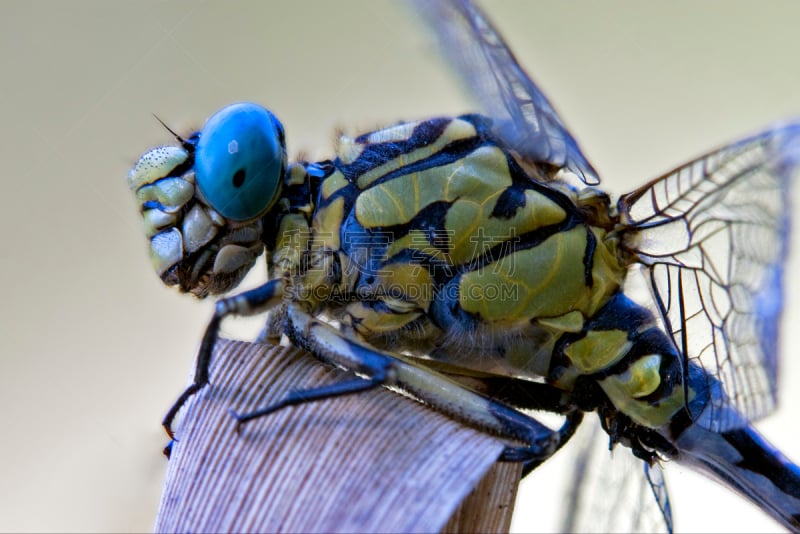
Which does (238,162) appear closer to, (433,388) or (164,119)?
(433,388)

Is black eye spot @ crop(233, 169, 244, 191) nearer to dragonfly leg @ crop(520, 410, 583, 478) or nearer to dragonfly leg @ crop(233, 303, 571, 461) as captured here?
dragonfly leg @ crop(233, 303, 571, 461)

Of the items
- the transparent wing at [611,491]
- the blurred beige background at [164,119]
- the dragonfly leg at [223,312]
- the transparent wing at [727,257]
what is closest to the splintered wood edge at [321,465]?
the dragonfly leg at [223,312]

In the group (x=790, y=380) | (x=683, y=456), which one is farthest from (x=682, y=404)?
(x=790, y=380)

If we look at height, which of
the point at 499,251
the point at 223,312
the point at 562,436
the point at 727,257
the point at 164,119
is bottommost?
the point at 562,436

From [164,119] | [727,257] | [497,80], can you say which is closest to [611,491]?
[727,257]

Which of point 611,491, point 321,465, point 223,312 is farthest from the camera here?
point 611,491

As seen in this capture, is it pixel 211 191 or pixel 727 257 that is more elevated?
pixel 211 191

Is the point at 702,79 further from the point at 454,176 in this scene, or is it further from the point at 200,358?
the point at 200,358

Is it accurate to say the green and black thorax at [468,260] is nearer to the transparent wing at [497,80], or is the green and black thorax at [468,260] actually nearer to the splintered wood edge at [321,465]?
the transparent wing at [497,80]
